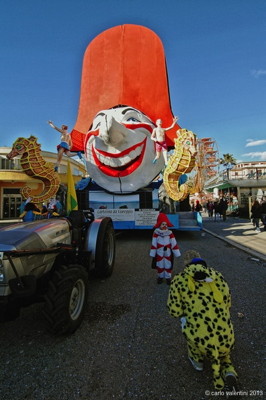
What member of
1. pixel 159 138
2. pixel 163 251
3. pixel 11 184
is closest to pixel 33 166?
pixel 159 138

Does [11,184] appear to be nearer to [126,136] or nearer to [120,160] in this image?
[120,160]

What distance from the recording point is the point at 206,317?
1.79m

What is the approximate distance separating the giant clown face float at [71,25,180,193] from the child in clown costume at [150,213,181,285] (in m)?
4.57

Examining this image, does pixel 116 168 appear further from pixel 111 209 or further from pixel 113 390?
pixel 113 390

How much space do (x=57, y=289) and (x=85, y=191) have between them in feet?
25.0

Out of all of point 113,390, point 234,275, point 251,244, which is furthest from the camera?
point 251,244

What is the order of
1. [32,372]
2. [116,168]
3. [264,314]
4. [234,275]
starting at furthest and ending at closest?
[116,168], [234,275], [264,314], [32,372]

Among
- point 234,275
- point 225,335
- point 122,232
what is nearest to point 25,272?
point 225,335

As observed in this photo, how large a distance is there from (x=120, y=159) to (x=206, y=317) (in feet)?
23.2

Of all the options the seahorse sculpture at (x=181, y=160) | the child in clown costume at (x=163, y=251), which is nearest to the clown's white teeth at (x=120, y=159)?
the seahorse sculpture at (x=181, y=160)

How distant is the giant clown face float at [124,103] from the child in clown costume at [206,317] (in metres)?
6.89

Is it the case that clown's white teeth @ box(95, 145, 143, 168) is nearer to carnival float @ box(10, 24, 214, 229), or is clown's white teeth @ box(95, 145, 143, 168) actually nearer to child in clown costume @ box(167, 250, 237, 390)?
carnival float @ box(10, 24, 214, 229)

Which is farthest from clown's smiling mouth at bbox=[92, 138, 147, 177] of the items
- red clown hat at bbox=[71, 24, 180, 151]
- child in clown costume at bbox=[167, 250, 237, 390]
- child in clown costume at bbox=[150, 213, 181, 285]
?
child in clown costume at bbox=[167, 250, 237, 390]

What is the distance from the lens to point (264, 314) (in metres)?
2.89
